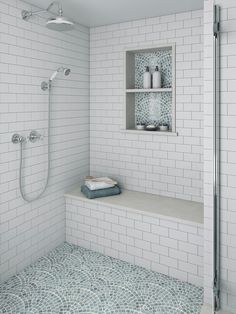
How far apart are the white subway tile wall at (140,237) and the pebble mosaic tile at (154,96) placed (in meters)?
1.08

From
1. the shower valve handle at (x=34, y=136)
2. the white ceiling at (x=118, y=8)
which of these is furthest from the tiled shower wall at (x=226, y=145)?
the shower valve handle at (x=34, y=136)

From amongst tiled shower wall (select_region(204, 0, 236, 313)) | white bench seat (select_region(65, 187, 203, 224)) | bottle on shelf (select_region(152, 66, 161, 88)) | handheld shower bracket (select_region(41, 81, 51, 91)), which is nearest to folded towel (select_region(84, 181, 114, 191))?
white bench seat (select_region(65, 187, 203, 224))

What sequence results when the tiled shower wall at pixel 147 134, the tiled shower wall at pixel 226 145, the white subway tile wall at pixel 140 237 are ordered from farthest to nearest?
the tiled shower wall at pixel 147 134, the white subway tile wall at pixel 140 237, the tiled shower wall at pixel 226 145

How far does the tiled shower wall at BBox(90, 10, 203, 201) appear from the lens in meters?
2.98

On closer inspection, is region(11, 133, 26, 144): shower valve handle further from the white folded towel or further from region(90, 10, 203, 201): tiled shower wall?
region(90, 10, 203, 201): tiled shower wall

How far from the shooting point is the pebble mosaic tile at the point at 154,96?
3254mm

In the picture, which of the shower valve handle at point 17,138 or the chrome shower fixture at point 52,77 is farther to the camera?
the chrome shower fixture at point 52,77

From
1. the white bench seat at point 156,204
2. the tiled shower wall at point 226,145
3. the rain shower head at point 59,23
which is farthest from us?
the white bench seat at point 156,204

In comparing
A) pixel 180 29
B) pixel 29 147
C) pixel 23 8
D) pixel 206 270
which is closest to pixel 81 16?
pixel 23 8

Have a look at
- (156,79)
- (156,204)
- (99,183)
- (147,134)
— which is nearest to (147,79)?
(156,79)

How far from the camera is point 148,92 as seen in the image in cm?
336

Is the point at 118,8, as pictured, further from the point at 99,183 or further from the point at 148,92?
the point at 99,183

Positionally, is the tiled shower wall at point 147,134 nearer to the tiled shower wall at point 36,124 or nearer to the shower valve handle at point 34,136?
the tiled shower wall at point 36,124

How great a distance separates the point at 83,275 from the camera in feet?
8.93
